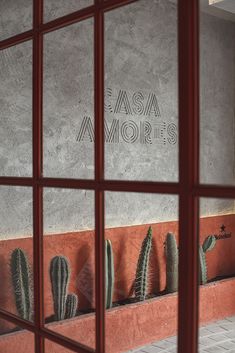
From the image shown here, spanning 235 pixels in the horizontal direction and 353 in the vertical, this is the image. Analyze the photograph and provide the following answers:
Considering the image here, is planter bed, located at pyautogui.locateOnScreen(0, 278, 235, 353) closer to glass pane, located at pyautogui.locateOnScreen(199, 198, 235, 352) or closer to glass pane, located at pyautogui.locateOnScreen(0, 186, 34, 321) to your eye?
glass pane, located at pyautogui.locateOnScreen(199, 198, 235, 352)

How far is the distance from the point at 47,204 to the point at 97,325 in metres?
1.16

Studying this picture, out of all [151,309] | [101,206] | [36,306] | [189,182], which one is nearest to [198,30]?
[189,182]

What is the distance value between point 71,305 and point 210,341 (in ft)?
2.46

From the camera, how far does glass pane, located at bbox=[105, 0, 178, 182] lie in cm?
134

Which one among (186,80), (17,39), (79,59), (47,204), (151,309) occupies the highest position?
(79,59)

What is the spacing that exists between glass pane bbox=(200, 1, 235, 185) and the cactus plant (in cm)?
88

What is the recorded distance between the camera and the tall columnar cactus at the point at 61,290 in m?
1.57

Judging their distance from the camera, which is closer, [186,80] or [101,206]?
[186,80]

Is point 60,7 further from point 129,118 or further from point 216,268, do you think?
point 216,268

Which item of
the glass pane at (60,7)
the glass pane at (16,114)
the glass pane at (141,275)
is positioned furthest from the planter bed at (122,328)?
the glass pane at (60,7)

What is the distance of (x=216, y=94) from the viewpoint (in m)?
0.87

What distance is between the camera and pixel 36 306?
3.15ft

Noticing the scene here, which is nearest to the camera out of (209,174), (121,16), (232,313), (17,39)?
(209,174)

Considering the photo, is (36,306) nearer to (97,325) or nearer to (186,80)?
(97,325)
